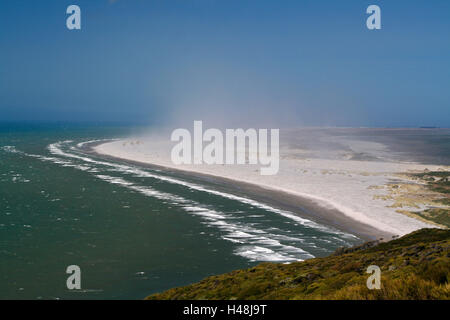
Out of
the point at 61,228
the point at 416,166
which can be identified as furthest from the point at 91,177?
the point at 416,166

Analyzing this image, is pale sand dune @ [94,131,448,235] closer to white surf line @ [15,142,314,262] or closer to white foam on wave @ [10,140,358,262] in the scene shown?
white foam on wave @ [10,140,358,262]

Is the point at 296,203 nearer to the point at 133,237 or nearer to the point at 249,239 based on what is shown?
the point at 249,239

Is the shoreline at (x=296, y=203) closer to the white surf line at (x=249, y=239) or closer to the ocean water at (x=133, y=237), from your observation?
the ocean water at (x=133, y=237)

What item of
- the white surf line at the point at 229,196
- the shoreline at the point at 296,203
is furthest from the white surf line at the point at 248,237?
the shoreline at the point at 296,203

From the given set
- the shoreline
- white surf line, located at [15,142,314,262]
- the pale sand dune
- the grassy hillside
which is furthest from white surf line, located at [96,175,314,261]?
the pale sand dune
